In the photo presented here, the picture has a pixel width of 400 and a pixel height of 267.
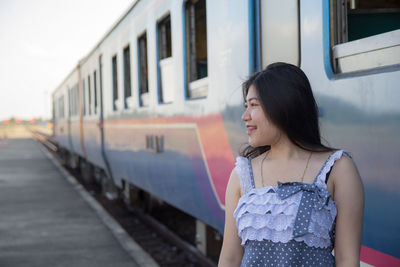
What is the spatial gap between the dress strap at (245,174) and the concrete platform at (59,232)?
12.0 feet

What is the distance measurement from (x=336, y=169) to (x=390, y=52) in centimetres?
71

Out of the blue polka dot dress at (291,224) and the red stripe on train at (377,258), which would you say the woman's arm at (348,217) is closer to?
the blue polka dot dress at (291,224)

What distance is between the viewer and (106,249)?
5.89 meters

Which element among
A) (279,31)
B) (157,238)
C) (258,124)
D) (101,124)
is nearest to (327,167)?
(258,124)

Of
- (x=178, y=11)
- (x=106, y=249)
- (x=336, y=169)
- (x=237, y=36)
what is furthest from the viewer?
(x=106, y=249)

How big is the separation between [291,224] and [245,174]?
0.91 feet

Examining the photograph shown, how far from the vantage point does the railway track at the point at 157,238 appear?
578 cm

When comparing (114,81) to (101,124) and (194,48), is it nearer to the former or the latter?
(101,124)

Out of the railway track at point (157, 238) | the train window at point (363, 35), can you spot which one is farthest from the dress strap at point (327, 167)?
the railway track at point (157, 238)

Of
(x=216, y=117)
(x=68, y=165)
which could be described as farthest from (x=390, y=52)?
(x=68, y=165)

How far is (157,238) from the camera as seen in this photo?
700 centimetres

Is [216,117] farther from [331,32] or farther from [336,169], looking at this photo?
[336,169]

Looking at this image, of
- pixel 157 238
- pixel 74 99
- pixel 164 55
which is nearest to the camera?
pixel 164 55

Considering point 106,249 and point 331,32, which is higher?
point 331,32
